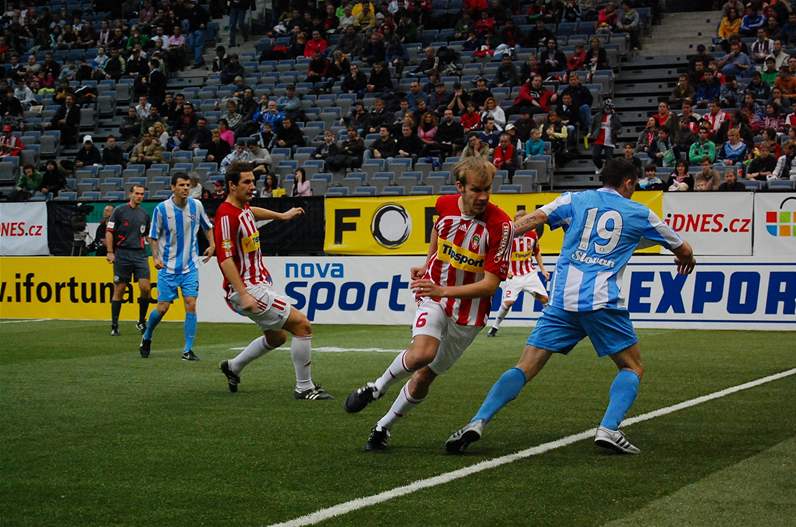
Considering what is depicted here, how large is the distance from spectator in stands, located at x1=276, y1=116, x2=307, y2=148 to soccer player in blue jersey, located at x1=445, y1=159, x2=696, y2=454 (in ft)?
66.9

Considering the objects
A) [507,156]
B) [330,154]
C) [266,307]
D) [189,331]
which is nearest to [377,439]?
[266,307]

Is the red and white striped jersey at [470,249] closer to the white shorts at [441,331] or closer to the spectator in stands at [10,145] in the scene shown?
the white shorts at [441,331]

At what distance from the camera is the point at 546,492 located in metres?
6.49

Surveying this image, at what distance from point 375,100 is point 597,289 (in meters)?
20.0

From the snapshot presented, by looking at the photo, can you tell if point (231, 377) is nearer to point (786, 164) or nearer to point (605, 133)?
point (786, 164)

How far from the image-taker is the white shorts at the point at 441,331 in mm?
7793

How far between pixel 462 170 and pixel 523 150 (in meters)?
17.4

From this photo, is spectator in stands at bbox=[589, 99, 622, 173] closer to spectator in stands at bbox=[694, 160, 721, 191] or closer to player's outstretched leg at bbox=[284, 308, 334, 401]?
spectator in stands at bbox=[694, 160, 721, 191]

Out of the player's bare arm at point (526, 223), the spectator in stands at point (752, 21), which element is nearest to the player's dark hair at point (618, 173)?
the player's bare arm at point (526, 223)

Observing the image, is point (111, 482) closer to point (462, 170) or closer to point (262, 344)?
point (462, 170)

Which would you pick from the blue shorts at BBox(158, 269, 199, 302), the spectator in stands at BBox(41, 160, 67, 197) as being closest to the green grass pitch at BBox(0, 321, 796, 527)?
the blue shorts at BBox(158, 269, 199, 302)

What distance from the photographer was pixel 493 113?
82.1 feet

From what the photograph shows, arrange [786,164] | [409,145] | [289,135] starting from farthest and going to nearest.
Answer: [289,135] → [409,145] → [786,164]

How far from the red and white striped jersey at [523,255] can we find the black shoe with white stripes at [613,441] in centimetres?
1050
